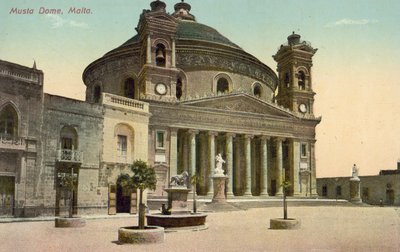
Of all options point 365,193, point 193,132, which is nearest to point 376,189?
point 365,193

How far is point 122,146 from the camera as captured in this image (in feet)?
105

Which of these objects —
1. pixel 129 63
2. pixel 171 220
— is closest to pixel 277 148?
pixel 129 63

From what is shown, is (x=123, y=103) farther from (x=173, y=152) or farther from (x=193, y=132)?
(x=193, y=132)

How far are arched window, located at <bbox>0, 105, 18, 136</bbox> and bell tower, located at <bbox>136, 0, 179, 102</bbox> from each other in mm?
15963

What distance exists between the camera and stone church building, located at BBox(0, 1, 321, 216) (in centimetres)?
2572

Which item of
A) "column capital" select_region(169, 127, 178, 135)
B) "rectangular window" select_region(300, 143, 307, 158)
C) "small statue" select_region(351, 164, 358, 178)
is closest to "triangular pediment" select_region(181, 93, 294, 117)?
"column capital" select_region(169, 127, 178, 135)

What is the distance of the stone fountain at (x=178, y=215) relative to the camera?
61.6 feet

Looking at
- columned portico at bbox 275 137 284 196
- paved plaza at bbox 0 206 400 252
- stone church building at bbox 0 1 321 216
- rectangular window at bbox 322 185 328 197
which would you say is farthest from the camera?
rectangular window at bbox 322 185 328 197

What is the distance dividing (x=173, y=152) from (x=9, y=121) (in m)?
17.6

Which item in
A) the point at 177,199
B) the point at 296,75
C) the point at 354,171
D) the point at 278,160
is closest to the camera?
the point at 177,199

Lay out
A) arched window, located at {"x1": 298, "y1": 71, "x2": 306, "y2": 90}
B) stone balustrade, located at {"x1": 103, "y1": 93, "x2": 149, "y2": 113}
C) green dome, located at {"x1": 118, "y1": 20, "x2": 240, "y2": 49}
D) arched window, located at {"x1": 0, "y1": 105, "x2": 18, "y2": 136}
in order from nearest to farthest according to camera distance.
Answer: arched window, located at {"x1": 0, "y1": 105, "x2": 18, "y2": 136}
stone balustrade, located at {"x1": 103, "y1": 93, "x2": 149, "y2": 113}
green dome, located at {"x1": 118, "y1": 20, "x2": 240, "y2": 49}
arched window, located at {"x1": 298, "y1": 71, "x2": 306, "y2": 90}

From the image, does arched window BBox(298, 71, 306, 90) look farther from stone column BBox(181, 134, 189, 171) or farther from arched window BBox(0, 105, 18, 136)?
arched window BBox(0, 105, 18, 136)

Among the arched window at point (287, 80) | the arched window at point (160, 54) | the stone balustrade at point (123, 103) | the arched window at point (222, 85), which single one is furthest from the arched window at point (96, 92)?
the arched window at point (287, 80)

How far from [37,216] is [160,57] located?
71.6 ft
